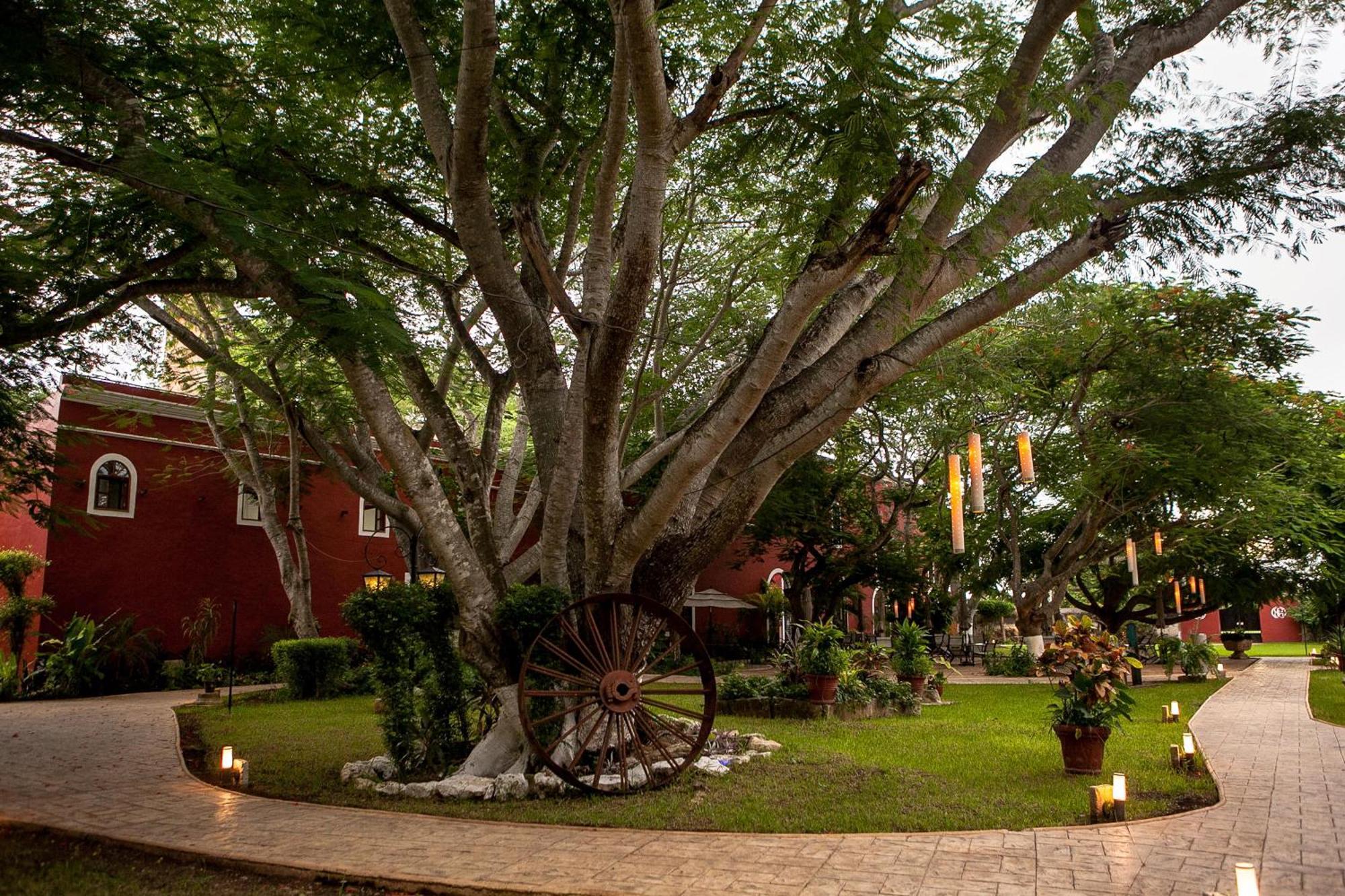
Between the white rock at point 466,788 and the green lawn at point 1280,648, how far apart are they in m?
35.9

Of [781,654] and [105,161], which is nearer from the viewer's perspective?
[105,161]

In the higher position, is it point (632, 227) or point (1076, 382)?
point (1076, 382)

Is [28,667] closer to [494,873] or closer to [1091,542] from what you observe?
[494,873]

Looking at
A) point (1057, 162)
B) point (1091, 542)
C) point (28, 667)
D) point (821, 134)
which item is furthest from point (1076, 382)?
point (28, 667)

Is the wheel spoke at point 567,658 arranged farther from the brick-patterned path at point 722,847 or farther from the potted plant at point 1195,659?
the potted plant at point 1195,659

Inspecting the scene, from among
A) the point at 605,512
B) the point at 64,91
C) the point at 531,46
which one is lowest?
the point at 605,512

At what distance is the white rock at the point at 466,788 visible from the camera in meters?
6.74

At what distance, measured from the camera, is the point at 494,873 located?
4.73 meters

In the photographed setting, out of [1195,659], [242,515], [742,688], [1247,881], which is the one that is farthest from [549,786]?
[1195,659]

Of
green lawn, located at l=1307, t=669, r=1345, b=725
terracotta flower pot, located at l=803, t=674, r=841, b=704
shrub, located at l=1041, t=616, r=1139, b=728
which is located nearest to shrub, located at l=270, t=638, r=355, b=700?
terracotta flower pot, located at l=803, t=674, r=841, b=704

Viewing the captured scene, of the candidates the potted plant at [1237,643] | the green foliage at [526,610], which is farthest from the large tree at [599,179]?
the potted plant at [1237,643]

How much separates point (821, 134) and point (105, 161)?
16.3 ft

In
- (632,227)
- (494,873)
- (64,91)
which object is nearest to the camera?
(494,873)

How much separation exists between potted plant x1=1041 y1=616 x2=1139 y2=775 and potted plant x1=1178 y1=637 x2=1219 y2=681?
1335cm
